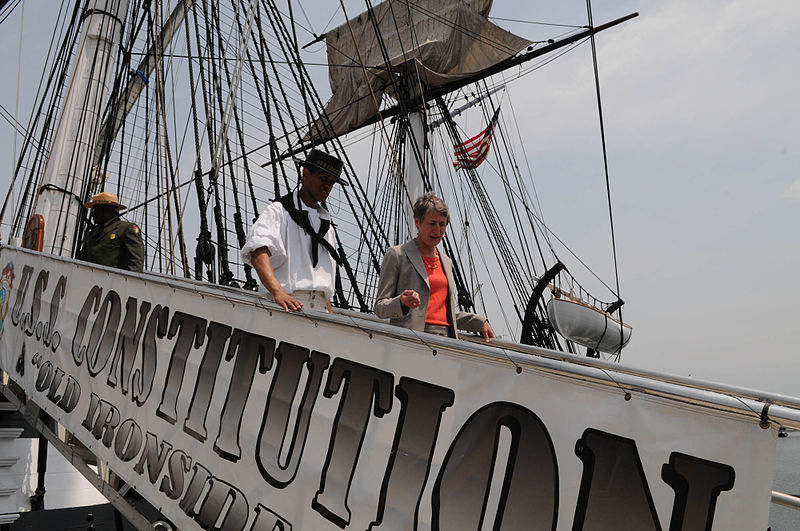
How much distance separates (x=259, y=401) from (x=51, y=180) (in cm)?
501

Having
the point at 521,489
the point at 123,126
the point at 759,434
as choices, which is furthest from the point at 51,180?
the point at 759,434

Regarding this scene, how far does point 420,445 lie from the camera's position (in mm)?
1383

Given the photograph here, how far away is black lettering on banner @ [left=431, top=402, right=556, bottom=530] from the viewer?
118cm

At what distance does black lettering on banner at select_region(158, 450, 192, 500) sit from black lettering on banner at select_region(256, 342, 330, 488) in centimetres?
35

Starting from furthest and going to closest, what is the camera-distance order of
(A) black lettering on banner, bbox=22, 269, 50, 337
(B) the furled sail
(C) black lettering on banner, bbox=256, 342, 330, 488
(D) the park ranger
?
(B) the furled sail → (D) the park ranger → (A) black lettering on banner, bbox=22, 269, 50, 337 → (C) black lettering on banner, bbox=256, 342, 330, 488

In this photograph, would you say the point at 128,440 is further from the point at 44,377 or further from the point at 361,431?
the point at 361,431

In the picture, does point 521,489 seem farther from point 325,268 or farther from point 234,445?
point 325,268

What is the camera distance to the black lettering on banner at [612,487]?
105 centimetres

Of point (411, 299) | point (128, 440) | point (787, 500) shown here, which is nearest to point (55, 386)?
point (128, 440)

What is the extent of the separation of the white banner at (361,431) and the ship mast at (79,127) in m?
3.55

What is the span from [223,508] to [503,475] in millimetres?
934

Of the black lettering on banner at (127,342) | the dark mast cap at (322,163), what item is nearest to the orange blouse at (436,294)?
the dark mast cap at (322,163)

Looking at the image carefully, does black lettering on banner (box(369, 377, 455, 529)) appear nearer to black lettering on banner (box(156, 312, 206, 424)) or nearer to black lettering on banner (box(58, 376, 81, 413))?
black lettering on banner (box(156, 312, 206, 424))

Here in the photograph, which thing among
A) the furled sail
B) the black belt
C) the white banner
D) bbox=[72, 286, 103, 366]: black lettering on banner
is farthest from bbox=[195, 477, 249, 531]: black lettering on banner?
the furled sail
